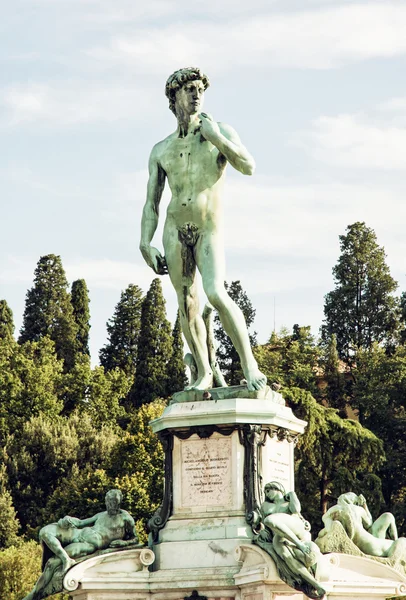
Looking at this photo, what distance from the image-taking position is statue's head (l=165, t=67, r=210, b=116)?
20531 mm

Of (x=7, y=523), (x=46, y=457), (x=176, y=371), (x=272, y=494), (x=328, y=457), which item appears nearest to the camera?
(x=272, y=494)

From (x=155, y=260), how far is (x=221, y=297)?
128 centimetres

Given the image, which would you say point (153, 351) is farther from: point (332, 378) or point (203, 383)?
point (203, 383)

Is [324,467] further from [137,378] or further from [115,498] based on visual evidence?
[115,498]

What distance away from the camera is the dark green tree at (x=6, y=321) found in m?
83.2

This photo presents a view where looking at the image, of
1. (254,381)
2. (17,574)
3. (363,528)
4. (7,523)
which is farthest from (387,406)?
(254,381)

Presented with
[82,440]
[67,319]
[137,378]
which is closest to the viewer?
[82,440]

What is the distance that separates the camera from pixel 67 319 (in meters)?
84.4

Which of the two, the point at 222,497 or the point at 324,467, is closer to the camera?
the point at 222,497

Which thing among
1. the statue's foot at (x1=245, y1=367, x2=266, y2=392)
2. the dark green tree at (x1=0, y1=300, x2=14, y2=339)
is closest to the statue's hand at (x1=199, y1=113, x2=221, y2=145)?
the statue's foot at (x1=245, y1=367, x2=266, y2=392)

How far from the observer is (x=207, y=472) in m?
19.5

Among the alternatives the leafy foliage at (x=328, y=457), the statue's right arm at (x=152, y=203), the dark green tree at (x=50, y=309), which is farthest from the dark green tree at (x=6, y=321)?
the statue's right arm at (x=152, y=203)

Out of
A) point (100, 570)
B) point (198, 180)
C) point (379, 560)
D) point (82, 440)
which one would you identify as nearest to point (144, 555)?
point (100, 570)

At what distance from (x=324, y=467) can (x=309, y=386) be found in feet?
35.0
